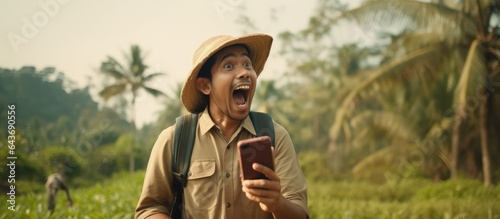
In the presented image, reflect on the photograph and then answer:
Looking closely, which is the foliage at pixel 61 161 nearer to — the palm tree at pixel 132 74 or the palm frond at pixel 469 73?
the palm tree at pixel 132 74

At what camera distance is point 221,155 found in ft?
6.16

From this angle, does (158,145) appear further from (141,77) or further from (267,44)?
(141,77)

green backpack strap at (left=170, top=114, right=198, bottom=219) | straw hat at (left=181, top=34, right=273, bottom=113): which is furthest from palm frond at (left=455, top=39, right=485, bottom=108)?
green backpack strap at (left=170, top=114, right=198, bottom=219)

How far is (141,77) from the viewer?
25.2m

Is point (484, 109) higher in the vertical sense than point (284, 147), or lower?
lower

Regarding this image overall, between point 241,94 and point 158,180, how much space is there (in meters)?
0.44

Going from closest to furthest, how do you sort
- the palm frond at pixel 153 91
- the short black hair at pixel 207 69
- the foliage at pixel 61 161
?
the short black hair at pixel 207 69 → the foliage at pixel 61 161 → the palm frond at pixel 153 91

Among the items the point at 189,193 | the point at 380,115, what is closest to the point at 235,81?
the point at 189,193

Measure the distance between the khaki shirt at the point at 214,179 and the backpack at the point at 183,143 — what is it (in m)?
0.02

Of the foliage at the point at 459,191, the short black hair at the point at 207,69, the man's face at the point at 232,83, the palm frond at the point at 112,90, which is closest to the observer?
the man's face at the point at 232,83

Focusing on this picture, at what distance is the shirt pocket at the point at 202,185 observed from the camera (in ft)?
5.92

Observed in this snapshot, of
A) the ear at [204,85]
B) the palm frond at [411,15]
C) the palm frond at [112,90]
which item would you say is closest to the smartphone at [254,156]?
the ear at [204,85]

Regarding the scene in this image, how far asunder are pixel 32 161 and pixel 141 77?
11.1 meters

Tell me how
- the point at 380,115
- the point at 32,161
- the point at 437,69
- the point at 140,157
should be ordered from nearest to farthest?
1. the point at 437,69
2. the point at 32,161
3. the point at 380,115
4. the point at 140,157
